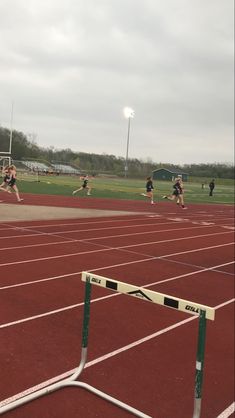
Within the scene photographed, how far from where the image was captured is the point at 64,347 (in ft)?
17.2

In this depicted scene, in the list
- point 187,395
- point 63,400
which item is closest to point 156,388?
point 187,395

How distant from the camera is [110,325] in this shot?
6.20m

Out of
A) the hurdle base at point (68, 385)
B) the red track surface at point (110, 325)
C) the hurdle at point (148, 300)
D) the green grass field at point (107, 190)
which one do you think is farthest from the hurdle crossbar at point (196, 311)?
the green grass field at point (107, 190)

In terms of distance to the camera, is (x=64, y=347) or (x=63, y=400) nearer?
(x=63, y=400)

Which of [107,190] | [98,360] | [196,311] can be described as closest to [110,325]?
[98,360]

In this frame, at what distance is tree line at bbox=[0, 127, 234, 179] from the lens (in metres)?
96.0

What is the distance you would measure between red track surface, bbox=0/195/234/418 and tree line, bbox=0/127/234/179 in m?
78.4

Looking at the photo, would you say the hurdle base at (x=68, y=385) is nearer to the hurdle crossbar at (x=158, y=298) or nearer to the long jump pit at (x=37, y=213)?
the hurdle crossbar at (x=158, y=298)

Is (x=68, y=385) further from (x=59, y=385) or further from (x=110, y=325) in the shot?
(x=110, y=325)

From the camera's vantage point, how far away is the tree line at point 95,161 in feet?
315

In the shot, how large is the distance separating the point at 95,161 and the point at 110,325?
11971 centimetres

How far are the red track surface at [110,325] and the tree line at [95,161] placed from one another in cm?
7838

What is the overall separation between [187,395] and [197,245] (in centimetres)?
910

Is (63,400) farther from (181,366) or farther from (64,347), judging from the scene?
(181,366)
